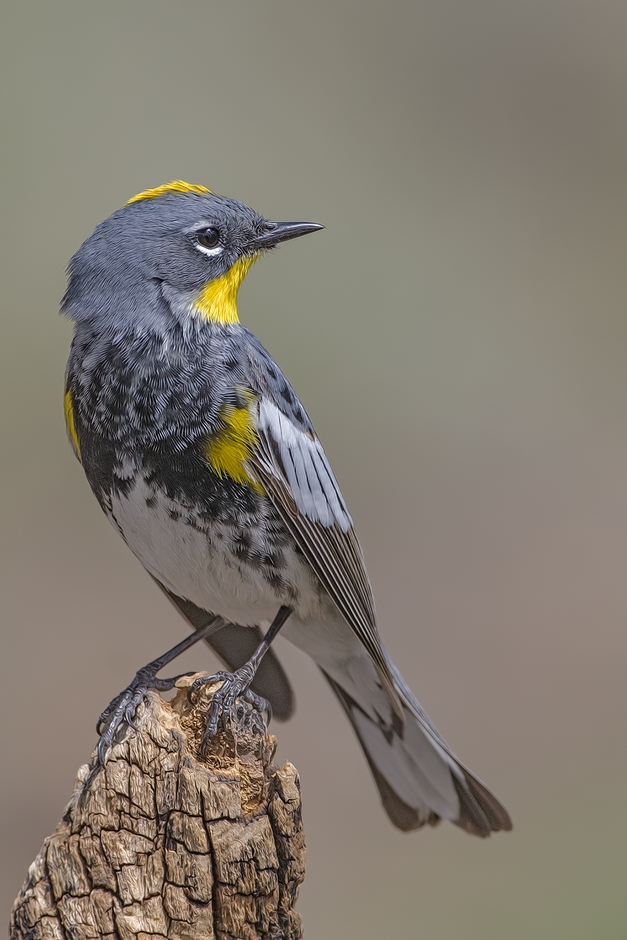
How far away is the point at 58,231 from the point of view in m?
5.96

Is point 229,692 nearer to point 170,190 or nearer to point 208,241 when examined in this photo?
point 208,241

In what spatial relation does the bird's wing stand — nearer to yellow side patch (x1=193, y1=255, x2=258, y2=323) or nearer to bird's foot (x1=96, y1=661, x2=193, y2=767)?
yellow side patch (x1=193, y1=255, x2=258, y2=323)

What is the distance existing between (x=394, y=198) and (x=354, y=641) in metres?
4.48

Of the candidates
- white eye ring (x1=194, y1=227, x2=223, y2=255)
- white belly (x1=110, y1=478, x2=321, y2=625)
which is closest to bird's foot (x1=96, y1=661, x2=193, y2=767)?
white belly (x1=110, y1=478, x2=321, y2=625)

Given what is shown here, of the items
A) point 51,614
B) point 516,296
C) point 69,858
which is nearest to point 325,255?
point 516,296

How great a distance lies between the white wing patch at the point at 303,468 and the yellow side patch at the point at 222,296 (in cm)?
39

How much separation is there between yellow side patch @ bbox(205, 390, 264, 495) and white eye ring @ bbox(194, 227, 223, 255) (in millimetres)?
619

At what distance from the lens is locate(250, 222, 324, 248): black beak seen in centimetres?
331

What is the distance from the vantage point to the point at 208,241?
3146 mm

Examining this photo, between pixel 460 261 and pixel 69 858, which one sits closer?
pixel 69 858

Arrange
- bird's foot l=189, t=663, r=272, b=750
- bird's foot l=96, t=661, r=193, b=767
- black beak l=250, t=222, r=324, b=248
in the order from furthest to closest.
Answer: black beak l=250, t=222, r=324, b=248 → bird's foot l=96, t=661, r=193, b=767 → bird's foot l=189, t=663, r=272, b=750

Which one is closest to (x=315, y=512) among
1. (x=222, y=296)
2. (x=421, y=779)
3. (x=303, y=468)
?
(x=303, y=468)

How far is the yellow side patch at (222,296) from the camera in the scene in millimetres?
3059

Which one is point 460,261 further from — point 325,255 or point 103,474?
point 103,474
